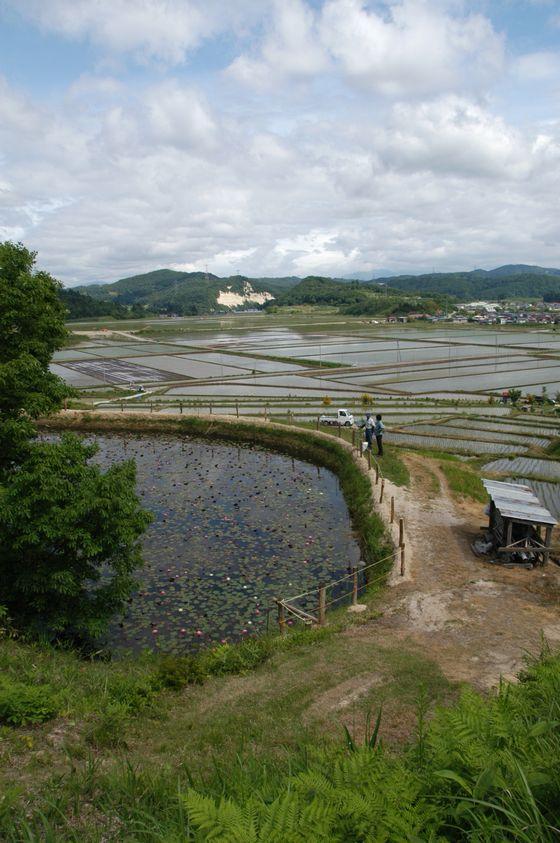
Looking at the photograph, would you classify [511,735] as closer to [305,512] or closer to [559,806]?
[559,806]

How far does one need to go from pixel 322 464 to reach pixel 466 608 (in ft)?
45.4

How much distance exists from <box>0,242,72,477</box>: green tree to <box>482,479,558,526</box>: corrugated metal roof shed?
10988mm

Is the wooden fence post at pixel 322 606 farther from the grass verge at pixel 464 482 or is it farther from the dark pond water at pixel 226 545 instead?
the grass verge at pixel 464 482

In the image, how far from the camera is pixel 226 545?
15.5 m

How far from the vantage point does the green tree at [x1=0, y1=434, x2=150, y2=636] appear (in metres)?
10.1

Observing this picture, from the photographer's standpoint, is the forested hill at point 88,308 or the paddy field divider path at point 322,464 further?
the forested hill at point 88,308

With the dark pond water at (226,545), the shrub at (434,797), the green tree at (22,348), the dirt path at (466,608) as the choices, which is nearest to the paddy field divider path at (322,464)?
the dark pond water at (226,545)

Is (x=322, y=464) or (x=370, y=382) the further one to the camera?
(x=370, y=382)

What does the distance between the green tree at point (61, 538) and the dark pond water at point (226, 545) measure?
Answer: 1.37 meters

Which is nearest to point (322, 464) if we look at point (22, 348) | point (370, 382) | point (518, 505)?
point (518, 505)

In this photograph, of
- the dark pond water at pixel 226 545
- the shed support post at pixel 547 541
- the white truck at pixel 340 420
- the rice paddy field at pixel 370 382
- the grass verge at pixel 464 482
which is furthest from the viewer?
the white truck at pixel 340 420

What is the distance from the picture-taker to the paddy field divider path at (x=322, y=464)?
12.6m

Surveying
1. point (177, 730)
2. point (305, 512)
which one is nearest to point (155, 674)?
point (177, 730)

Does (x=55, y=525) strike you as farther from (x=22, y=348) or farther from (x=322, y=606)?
(x=322, y=606)
